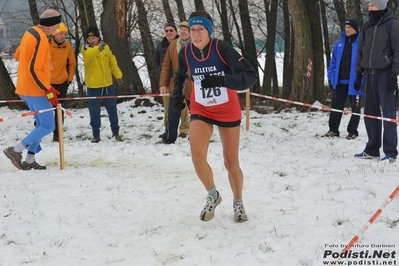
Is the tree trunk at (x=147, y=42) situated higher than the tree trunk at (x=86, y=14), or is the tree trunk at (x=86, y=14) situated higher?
the tree trunk at (x=86, y=14)

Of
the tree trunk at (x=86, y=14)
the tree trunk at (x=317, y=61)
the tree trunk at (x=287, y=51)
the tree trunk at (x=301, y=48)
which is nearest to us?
the tree trunk at (x=301, y=48)

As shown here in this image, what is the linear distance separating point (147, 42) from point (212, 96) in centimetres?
1157

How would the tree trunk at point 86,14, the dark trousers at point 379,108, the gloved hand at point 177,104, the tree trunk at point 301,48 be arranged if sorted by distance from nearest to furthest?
the gloved hand at point 177,104 < the dark trousers at point 379,108 < the tree trunk at point 301,48 < the tree trunk at point 86,14

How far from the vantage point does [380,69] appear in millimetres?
6469

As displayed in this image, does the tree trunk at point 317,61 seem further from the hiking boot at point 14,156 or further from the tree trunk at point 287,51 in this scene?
the hiking boot at point 14,156

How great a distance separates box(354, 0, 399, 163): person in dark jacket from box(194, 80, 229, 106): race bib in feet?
9.86

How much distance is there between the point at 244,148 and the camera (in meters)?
8.05

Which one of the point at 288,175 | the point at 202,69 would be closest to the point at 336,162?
the point at 288,175

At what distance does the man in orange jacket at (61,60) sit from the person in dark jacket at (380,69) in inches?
204

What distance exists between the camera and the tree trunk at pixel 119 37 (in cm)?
1309

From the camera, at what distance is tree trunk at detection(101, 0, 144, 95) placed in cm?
1309

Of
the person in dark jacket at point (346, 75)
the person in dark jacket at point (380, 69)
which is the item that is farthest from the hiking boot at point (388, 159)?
the person in dark jacket at point (346, 75)

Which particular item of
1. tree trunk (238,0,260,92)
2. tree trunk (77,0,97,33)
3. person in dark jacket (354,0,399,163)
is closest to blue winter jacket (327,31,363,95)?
person in dark jacket (354,0,399,163)

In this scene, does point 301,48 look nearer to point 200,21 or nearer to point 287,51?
point 200,21
